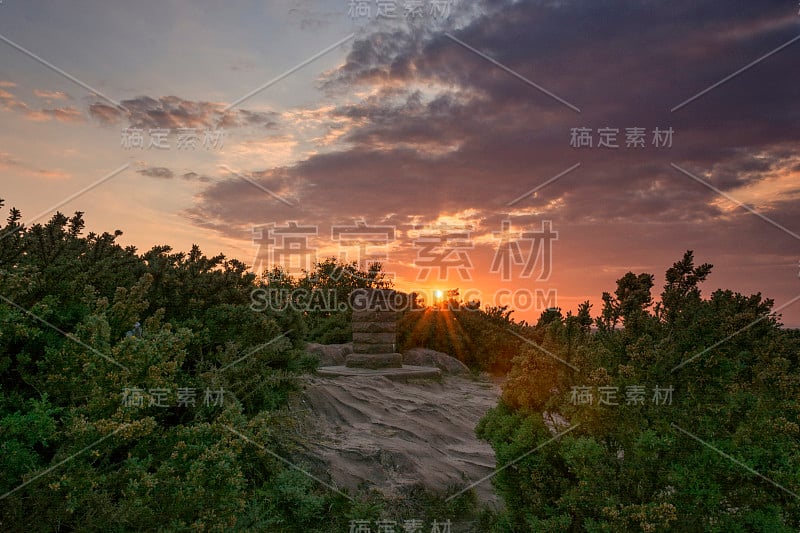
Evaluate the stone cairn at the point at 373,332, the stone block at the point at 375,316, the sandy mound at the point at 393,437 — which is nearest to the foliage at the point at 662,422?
the sandy mound at the point at 393,437

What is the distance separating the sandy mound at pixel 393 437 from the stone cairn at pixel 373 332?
2801mm

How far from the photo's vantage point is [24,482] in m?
3.57

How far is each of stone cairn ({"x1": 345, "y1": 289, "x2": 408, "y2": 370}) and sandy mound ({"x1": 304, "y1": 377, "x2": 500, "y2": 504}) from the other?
2.80 m

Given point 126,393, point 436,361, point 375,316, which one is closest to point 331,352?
point 375,316

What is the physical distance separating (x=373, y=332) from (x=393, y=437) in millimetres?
7422

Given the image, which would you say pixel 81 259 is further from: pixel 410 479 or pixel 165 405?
pixel 410 479

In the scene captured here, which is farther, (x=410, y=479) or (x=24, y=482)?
(x=410, y=479)

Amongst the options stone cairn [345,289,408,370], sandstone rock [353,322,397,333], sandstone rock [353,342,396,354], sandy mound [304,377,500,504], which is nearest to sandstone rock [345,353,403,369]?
stone cairn [345,289,408,370]

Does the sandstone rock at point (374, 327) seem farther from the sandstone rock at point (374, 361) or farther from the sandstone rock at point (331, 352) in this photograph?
the sandstone rock at point (331, 352)

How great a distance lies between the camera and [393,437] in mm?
9297

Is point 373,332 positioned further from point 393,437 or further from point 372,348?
point 393,437

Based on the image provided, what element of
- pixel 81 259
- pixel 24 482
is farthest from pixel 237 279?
pixel 24 482

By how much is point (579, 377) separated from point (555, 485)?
1020mm

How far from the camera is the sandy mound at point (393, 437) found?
25.8ft
